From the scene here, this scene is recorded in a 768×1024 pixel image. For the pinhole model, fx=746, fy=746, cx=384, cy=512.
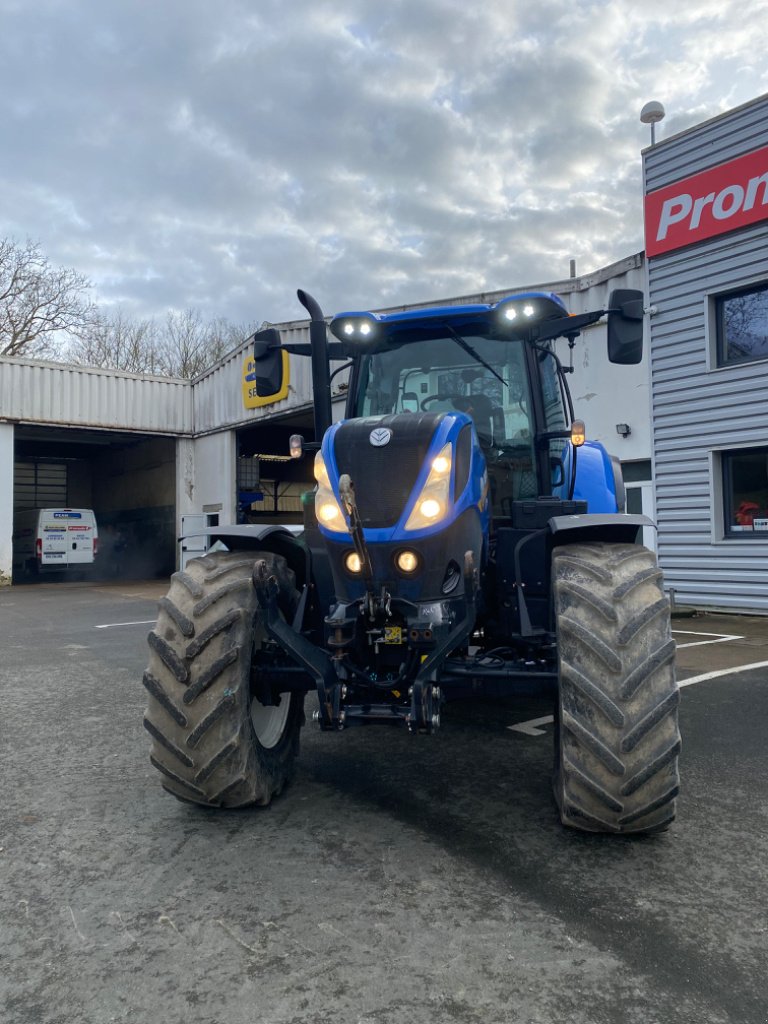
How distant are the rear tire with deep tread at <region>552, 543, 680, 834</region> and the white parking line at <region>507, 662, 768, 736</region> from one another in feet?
5.15

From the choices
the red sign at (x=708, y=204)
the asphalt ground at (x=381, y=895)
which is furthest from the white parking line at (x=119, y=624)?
the red sign at (x=708, y=204)

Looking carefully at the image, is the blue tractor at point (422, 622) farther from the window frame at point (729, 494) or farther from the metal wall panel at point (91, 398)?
the metal wall panel at point (91, 398)

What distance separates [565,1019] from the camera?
6.66 ft

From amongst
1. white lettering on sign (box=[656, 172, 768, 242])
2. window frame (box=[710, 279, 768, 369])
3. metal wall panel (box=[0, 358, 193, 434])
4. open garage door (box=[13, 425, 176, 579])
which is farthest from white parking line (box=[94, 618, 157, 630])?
open garage door (box=[13, 425, 176, 579])

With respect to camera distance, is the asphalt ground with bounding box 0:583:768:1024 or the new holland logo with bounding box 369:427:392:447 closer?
the asphalt ground with bounding box 0:583:768:1024

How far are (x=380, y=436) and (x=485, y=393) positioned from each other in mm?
1192

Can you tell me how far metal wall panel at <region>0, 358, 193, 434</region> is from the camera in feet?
68.9

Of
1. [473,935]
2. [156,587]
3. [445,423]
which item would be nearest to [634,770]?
[473,935]

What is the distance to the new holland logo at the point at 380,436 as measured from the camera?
338cm

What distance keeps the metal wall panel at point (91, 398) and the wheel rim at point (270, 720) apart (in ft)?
65.2

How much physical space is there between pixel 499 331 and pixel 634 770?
2538mm

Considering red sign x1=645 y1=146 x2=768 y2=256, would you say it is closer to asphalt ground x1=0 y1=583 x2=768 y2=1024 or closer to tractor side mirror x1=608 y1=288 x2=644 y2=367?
tractor side mirror x1=608 y1=288 x2=644 y2=367

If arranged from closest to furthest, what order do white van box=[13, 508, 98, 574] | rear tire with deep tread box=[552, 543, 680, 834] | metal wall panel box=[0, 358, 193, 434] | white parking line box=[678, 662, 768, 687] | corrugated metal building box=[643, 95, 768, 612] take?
rear tire with deep tread box=[552, 543, 680, 834] < white parking line box=[678, 662, 768, 687] < corrugated metal building box=[643, 95, 768, 612] < metal wall panel box=[0, 358, 193, 434] < white van box=[13, 508, 98, 574]

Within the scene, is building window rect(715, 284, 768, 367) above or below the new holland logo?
above
